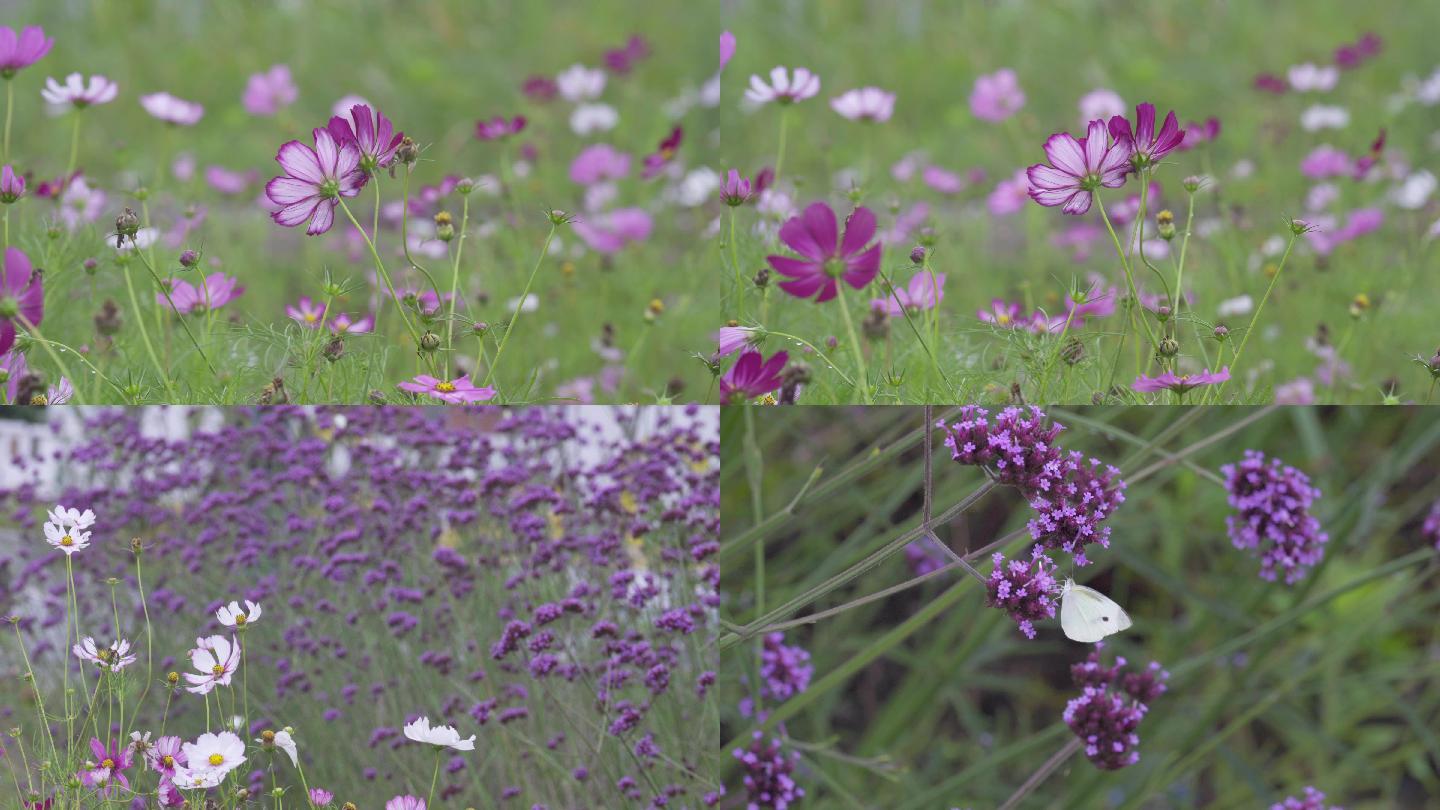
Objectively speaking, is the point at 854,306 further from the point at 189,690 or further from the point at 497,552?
the point at 189,690

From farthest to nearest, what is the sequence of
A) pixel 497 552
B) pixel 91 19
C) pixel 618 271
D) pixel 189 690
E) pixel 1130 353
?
1. pixel 91 19
2. pixel 618 271
3. pixel 1130 353
4. pixel 497 552
5. pixel 189 690

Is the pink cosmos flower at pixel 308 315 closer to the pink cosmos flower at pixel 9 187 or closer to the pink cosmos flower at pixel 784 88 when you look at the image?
the pink cosmos flower at pixel 9 187

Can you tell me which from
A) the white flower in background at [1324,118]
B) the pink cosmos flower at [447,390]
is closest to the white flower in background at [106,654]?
the pink cosmos flower at [447,390]

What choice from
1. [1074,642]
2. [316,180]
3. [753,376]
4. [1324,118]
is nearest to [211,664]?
[316,180]

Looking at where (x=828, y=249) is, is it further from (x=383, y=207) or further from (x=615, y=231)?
(x=383, y=207)

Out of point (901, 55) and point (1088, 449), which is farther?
point (901, 55)

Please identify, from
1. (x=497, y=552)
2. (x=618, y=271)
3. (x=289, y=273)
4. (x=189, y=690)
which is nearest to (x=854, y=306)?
(x=497, y=552)
